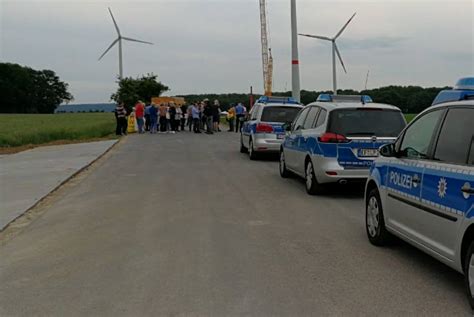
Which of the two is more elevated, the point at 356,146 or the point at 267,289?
the point at 356,146

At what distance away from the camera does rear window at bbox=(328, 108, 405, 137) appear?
1007 cm

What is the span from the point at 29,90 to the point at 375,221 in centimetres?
13029

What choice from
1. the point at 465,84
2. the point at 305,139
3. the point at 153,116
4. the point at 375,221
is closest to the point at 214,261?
the point at 375,221

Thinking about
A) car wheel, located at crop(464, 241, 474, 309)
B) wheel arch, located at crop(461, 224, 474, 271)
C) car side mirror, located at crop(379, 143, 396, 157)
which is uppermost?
car side mirror, located at crop(379, 143, 396, 157)

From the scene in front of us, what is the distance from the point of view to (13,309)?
486 centimetres

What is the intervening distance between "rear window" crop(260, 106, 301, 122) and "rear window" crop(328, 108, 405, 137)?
642 cm

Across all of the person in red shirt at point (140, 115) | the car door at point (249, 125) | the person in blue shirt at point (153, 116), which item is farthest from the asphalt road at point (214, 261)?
the person in blue shirt at point (153, 116)

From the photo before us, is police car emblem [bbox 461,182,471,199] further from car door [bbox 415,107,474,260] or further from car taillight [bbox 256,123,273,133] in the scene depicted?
car taillight [bbox 256,123,273,133]

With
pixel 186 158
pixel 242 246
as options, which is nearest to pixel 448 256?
pixel 242 246

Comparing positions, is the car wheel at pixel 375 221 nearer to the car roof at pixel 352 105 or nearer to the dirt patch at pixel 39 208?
the car roof at pixel 352 105

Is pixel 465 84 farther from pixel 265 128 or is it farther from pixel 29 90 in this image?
pixel 29 90

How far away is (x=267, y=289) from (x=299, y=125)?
712 centimetres

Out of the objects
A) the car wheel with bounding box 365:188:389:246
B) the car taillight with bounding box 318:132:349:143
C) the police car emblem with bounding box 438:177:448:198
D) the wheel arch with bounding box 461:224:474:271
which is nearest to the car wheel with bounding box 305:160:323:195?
the car taillight with bounding box 318:132:349:143

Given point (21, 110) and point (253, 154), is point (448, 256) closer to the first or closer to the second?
point (253, 154)
